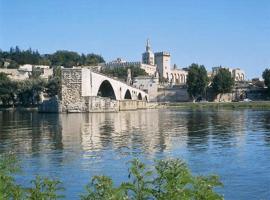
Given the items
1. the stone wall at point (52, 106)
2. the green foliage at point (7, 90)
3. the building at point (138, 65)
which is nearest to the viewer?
the stone wall at point (52, 106)

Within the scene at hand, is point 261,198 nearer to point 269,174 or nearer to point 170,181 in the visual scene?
point 269,174

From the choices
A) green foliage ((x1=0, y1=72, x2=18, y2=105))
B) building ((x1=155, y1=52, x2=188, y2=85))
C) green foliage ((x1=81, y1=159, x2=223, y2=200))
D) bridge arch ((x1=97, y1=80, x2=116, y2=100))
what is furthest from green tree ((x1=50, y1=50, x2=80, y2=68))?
green foliage ((x1=81, y1=159, x2=223, y2=200))

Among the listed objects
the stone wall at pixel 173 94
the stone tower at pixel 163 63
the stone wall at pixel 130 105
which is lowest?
the stone wall at pixel 130 105

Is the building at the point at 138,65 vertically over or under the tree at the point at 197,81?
over

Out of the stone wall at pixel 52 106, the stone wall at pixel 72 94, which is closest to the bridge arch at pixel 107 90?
the stone wall at pixel 52 106

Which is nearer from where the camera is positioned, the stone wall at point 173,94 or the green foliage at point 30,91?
the green foliage at point 30,91

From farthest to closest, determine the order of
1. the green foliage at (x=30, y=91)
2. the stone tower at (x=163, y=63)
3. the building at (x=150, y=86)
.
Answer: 1. the stone tower at (x=163, y=63)
2. the building at (x=150, y=86)
3. the green foliage at (x=30, y=91)

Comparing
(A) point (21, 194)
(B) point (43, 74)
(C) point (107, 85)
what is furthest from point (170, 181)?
(B) point (43, 74)

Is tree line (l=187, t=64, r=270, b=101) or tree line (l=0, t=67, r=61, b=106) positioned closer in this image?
tree line (l=0, t=67, r=61, b=106)

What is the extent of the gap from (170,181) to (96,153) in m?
17.7

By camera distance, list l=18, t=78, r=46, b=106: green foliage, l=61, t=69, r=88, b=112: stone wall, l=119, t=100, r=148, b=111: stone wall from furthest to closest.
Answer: l=18, t=78, r=46, b=106: green foliage < l=119, t=100, r=148, b=111: stone wall < l=61, t=69, r=88, b=112: stone wall

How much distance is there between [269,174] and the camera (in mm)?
19156

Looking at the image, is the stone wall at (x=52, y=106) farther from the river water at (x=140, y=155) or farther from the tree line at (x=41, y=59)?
the tree line at (x=41, y=59)

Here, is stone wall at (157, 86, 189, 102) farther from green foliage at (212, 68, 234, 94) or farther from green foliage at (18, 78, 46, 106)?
green foliage at (18, 78, 46, 106)
